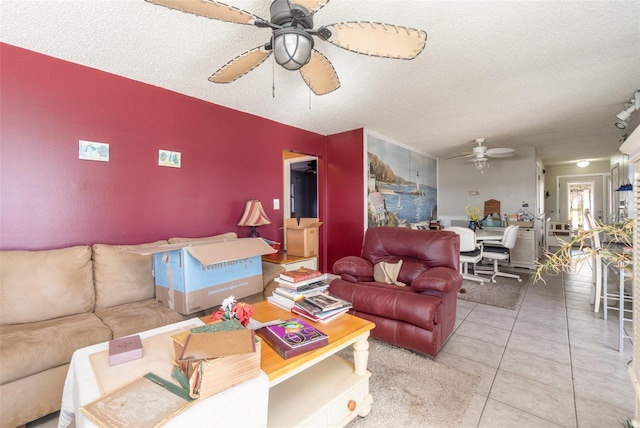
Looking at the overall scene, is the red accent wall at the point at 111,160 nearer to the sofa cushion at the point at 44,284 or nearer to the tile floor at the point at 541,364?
the sofa cushion at the point at 44,284

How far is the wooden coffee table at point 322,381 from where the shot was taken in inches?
47.3

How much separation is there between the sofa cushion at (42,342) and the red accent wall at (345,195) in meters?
3.22

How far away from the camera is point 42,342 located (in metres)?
1.54

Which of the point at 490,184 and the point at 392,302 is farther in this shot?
the point at 490,184

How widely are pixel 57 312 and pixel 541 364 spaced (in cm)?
350

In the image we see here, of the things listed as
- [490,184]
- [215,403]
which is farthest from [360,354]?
[490,184]

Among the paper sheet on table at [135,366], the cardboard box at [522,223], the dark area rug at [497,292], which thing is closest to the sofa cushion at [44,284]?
the paper sheet on table at [135,366]

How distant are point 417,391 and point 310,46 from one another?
2139 millimetres

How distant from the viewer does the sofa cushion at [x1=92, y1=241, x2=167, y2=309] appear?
6.91ft

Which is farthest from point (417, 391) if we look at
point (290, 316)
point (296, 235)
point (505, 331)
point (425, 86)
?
point (425, 86)

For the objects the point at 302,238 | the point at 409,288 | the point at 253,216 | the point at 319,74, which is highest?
the point at 319,74

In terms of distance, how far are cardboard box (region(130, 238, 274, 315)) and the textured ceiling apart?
4.88ft

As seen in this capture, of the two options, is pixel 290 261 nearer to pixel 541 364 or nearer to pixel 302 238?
pixel 302 238

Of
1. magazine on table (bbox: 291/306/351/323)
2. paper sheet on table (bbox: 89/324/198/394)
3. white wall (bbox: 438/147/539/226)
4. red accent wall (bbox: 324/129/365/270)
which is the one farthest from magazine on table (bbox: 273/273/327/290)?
white wall (bbox: 438/147/539/226)
